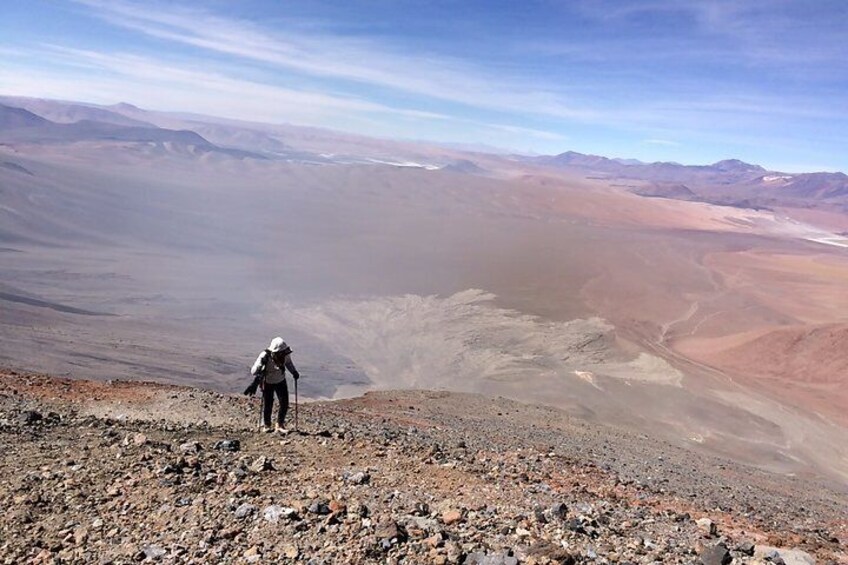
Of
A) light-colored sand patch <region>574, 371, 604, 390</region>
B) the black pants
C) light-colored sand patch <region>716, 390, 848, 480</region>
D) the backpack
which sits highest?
the backpack

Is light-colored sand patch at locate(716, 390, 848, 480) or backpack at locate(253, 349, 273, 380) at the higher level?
backpack at locate(253, 349, 273, 380)

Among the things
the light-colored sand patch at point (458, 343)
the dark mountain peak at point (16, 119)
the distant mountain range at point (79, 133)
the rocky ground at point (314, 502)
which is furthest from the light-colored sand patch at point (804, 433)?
the dark mountain peak at point (16, 119)

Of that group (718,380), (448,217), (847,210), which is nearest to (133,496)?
(718,380)

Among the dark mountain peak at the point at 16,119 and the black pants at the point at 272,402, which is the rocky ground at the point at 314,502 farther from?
the dark mountain peak at the point at 16,119

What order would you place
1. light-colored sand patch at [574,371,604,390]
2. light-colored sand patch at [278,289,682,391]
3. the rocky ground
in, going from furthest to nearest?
light-colored sand patch at [278,289,682,391] → light-colored sand patch at [574,371,604,390] → the rocky ground

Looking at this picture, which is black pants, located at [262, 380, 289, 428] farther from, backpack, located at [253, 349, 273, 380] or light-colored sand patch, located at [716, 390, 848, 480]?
light-colored sand patch, located at [716, 390, 848, 480]

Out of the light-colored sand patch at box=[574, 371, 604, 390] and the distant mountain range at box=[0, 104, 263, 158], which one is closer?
the light-colored sand patch at box=[574, 371, 604, 390]

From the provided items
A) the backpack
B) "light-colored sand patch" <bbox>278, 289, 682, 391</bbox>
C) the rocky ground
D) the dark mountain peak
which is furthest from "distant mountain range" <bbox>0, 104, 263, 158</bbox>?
the rocky ground
